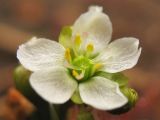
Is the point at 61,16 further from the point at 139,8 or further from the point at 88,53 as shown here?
the point at 88,53

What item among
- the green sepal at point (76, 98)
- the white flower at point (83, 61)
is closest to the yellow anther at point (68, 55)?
the white flower at point (83, 61)

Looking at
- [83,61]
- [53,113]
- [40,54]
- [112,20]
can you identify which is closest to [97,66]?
[83,61]

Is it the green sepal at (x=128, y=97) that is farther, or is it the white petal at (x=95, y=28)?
the white petal at (x=95, y=28)

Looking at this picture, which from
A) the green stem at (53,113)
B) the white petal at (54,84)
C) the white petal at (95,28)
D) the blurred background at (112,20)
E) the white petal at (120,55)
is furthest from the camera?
the blurred background at (112,20)

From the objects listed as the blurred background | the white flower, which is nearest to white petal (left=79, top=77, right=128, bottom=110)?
the white flower

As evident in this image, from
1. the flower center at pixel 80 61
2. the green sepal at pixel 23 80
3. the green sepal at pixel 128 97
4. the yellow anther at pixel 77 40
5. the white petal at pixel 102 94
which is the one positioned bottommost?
the green sepal at pixel 23 80

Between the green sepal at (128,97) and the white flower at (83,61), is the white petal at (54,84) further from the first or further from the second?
the green sepal at (128,97)

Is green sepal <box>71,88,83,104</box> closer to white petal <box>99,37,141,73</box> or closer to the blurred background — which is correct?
white petal <box>99,37,141,73</box>
